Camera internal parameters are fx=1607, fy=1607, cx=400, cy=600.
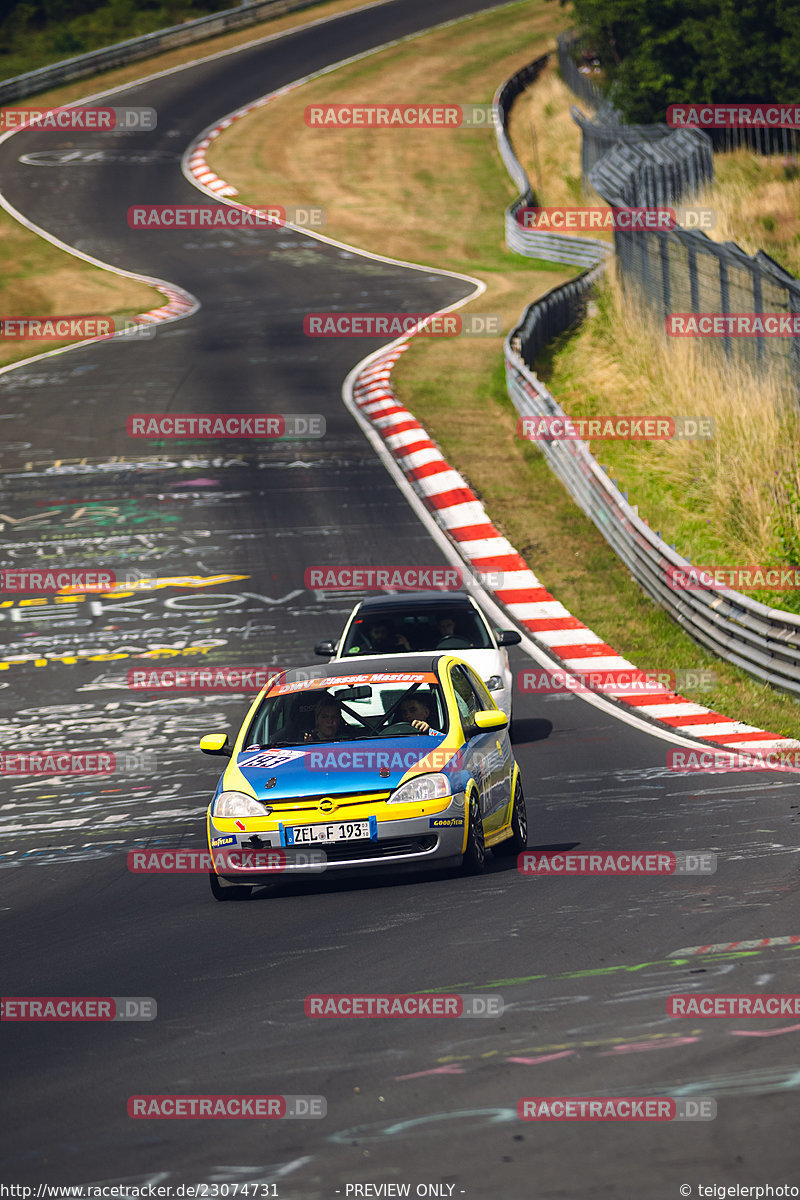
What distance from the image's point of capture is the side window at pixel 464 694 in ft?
36.9

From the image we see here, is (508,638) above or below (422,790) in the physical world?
below

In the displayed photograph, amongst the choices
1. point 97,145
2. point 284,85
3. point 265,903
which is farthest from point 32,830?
point 284,85

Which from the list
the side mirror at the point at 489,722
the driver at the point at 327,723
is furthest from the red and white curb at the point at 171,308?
the side mirror at the point at 489,722

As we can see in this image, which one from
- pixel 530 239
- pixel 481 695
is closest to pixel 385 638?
pixel 481 695

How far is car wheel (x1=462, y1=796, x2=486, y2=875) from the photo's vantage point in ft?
32.9

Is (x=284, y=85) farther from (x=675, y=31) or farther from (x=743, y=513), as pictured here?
(x=743, y=513)

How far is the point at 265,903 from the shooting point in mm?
10047

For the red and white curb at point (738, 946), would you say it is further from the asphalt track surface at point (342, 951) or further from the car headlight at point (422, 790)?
the car headlight at point (422, 790)

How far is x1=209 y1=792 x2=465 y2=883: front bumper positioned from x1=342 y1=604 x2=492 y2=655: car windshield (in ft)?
17.6

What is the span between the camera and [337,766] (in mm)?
10305

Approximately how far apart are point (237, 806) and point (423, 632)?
564cm

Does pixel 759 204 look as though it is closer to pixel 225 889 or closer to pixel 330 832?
pixel 330 832

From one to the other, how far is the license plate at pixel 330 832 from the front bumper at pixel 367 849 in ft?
0.07

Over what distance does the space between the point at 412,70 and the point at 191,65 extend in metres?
9.58
